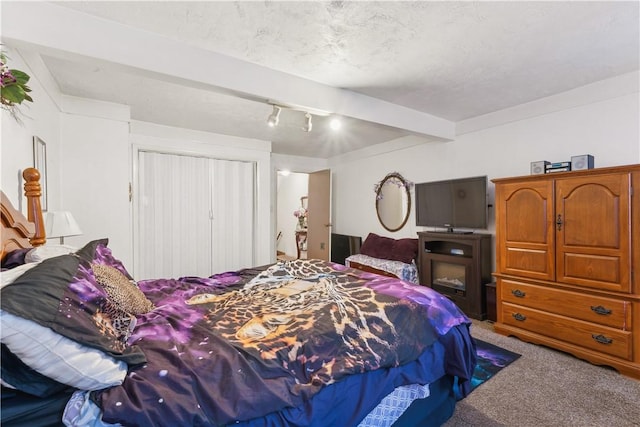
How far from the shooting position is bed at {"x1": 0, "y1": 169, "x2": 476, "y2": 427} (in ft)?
2.75

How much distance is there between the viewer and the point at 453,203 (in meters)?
3.61

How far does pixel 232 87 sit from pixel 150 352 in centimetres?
182

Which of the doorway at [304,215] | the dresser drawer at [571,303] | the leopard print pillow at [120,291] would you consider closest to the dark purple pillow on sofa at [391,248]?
the doorway at [304,215]

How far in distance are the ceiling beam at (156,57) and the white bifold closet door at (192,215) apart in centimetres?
240

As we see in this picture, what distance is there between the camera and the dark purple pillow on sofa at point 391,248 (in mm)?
3967

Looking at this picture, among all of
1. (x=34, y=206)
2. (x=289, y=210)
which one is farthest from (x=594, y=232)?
(x=289, y=210)

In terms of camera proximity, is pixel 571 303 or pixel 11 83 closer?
pixel 11 83

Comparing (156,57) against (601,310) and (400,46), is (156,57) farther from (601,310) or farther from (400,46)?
(601,310)

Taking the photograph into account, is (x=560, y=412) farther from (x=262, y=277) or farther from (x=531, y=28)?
(x=531, y=28)

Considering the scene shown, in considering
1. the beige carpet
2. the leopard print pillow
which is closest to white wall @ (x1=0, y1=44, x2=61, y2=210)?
the leopard print pillow

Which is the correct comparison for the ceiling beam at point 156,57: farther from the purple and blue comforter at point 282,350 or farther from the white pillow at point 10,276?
the purple and blue comforter at point 282,350

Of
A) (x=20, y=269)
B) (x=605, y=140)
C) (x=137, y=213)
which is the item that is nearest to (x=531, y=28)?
(x=605, y=140)

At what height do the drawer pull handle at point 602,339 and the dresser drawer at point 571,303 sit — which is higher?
the dresser drawer at point 571,303

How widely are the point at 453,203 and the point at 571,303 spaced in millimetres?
1538
